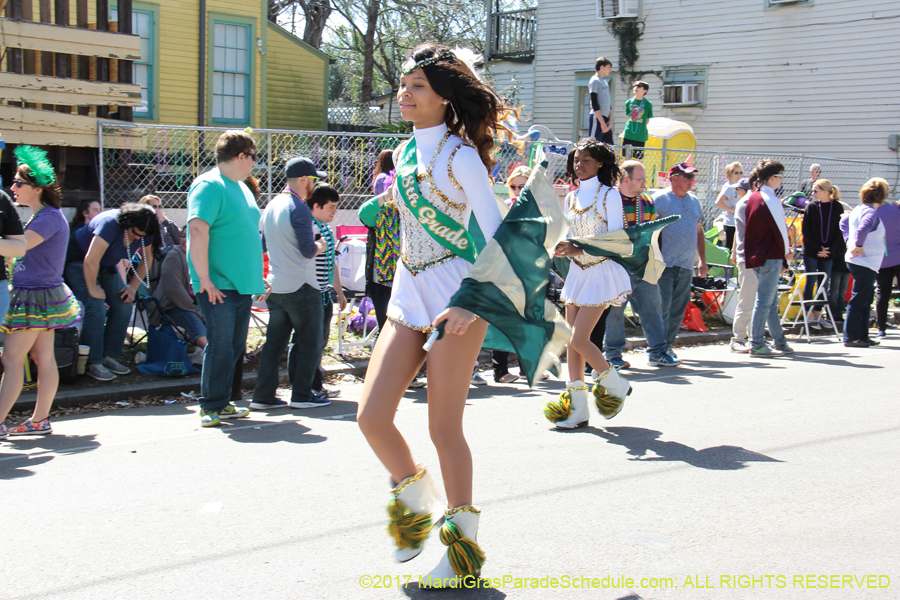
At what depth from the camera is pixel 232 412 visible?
21.0 ft

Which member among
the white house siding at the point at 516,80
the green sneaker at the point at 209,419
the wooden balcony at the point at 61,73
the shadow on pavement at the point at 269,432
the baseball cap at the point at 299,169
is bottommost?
the shadow on pavement at the point at 269,432

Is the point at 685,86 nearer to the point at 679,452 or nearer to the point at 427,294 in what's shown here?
the point at 679,452

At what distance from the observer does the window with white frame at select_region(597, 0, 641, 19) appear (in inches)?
873

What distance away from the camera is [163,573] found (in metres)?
3.57

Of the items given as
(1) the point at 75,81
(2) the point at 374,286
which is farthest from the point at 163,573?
(1) the point at 75,81

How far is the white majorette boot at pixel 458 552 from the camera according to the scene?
11.0 feet

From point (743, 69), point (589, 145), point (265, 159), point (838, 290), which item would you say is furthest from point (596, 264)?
point (743, 69)

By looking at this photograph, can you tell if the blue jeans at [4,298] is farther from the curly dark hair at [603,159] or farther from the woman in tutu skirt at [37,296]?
the curly dark hair at [603,159]

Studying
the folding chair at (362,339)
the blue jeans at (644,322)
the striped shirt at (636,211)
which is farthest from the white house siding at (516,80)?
the striped shirt at (636,211)

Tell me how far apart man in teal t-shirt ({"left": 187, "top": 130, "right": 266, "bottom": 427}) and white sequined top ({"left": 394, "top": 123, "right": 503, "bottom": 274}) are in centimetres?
301

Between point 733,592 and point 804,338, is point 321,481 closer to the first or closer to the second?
point 733,592

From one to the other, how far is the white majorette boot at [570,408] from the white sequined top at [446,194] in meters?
2.82

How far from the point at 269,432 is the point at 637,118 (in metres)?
11.6

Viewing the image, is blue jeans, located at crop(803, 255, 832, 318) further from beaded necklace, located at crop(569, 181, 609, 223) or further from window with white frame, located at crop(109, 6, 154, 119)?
window with white frame, located at crop(109, 6, 154, 119)
